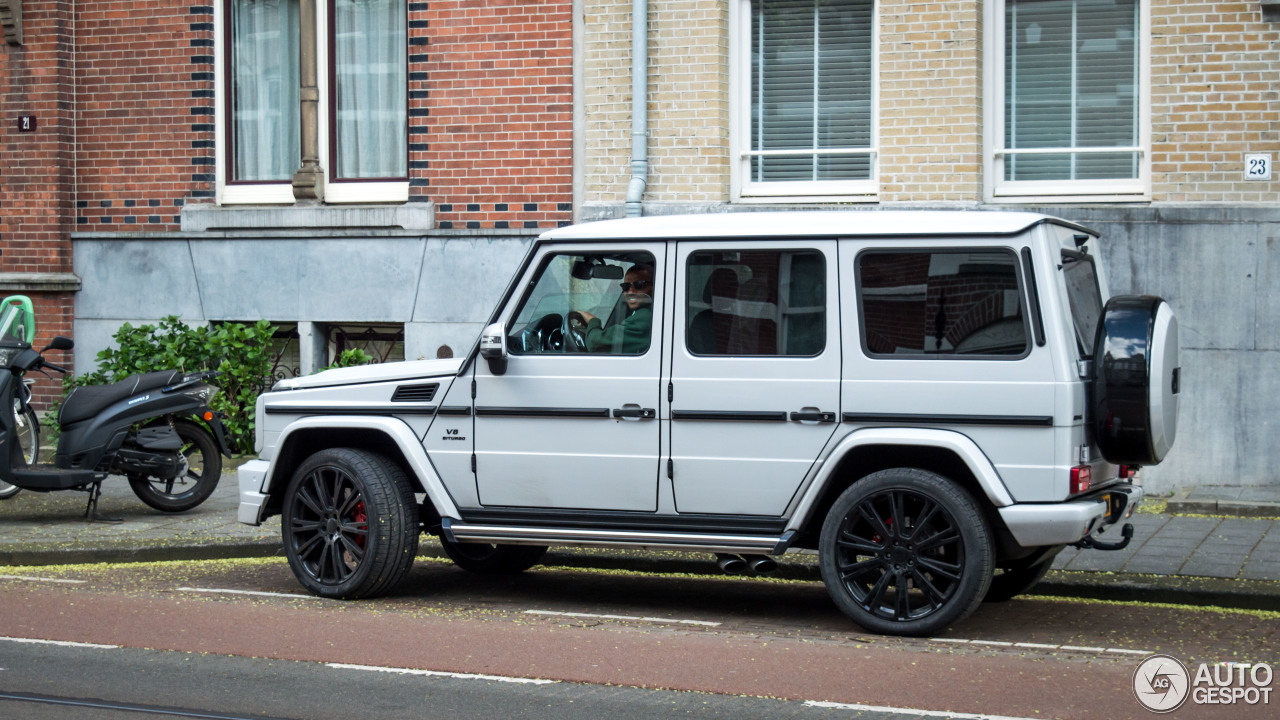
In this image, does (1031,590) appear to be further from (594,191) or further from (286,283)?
(286,283)

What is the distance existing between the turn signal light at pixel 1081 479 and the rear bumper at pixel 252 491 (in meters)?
4.25

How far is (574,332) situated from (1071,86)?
21.8ft

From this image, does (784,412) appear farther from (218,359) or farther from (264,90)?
(264,90)

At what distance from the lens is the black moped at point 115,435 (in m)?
10.3

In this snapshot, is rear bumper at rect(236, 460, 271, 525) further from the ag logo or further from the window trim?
the ag logo

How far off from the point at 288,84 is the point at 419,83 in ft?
5.36

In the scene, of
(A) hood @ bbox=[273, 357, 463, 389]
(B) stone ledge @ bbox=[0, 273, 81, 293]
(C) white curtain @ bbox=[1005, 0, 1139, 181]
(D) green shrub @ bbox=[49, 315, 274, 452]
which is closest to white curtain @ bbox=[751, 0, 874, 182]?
(C) white curtain @ bbox=[1005, 0, 1139, 181]

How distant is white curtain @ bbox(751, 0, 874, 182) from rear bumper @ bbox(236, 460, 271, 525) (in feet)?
21.1

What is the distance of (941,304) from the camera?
682 centimetres

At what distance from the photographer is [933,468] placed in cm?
693

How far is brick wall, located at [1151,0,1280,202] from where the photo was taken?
11.5 meters

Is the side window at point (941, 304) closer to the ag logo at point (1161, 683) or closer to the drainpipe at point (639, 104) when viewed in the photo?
the ag logo at point (1161, 683)

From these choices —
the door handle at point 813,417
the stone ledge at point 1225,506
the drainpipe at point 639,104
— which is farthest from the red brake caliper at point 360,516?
the stone ledge at point 1225,506

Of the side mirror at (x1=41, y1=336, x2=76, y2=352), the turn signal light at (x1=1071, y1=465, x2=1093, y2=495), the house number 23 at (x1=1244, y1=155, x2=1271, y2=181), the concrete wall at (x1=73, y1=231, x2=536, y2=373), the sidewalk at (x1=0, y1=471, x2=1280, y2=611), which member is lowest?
the sidewalk at (x1=0, y1=471, x2=1280, y2=611)
